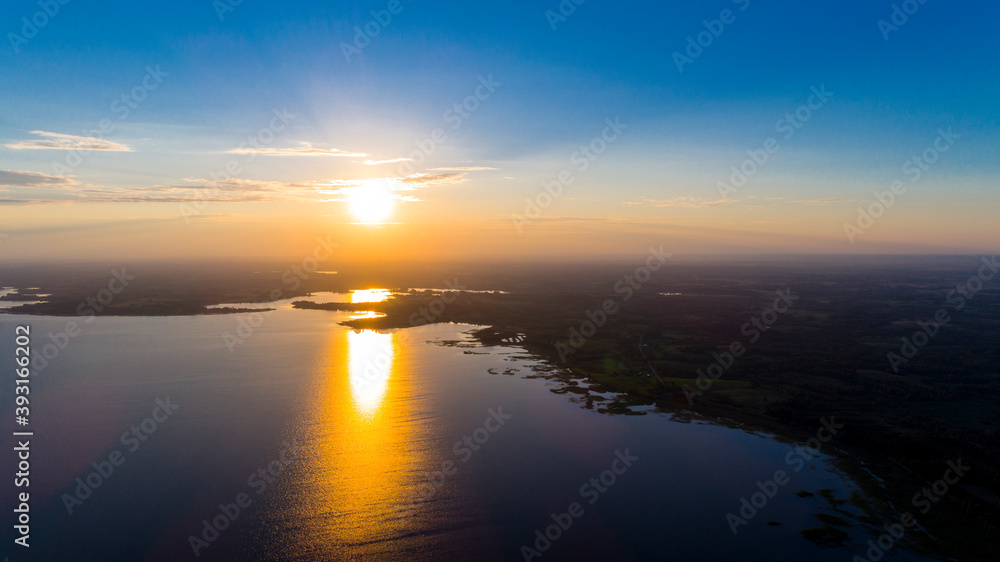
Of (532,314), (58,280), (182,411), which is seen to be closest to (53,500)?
(182,411)

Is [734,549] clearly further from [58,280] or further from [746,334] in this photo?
[58,280]

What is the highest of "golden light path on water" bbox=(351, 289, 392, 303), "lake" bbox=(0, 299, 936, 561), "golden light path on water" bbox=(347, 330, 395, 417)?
"golden light path on water" bbox=(351, 289, 392, 303)

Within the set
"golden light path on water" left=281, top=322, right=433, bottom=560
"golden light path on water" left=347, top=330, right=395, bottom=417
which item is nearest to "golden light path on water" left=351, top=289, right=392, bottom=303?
"golden light path on water" left=347, top=330, right=395, bottom=417

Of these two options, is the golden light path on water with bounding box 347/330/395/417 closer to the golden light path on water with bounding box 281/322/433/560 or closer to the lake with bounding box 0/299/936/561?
the golden light path on water with bounding box 281/322/433/560

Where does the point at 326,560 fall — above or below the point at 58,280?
below

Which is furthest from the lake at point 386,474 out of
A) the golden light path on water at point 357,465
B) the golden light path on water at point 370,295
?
the golden light path on water at point 370,295

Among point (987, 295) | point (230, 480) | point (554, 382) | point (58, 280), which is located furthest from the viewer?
point (58, 280)

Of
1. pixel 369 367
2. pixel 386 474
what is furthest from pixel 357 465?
pixel 369 367

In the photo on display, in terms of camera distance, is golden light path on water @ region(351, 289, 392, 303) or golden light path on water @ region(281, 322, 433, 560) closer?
golden light path on water @ region(281, 322, 433, 560)

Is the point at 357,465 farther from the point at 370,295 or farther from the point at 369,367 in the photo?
the point at 370,295

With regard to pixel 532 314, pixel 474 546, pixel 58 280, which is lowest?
pixel 474 546

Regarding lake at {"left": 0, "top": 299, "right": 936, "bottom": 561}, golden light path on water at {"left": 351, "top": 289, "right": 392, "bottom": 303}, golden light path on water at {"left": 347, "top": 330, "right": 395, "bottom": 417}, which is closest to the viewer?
lake at {"left": 0, "top": 299, "right": 936, "bottom": 561}
